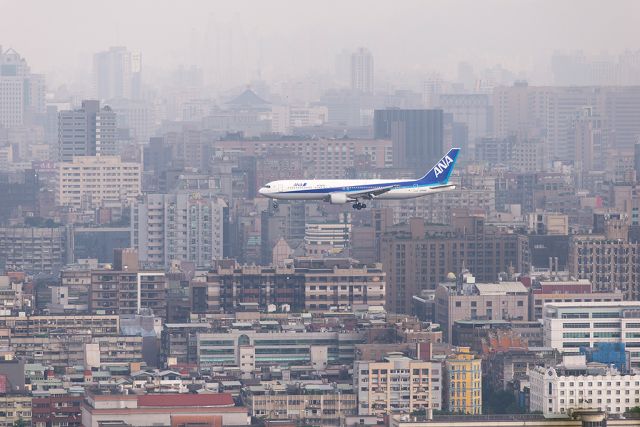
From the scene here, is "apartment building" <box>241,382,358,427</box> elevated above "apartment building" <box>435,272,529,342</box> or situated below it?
below

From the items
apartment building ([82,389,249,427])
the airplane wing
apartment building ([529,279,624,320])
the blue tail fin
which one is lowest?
apartment building ([82,389,249,427])

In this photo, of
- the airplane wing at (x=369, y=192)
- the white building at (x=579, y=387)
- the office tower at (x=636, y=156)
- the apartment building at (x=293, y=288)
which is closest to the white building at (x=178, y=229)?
the office tower at (x=636, y=156)

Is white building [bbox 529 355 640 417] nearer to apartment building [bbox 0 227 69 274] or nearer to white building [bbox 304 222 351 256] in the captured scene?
white building [bbox 304 222 351 256]

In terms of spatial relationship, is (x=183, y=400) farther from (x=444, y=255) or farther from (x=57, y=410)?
(x=444, y=255)

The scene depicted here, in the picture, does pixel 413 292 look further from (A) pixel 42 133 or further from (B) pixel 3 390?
(A) pixel 42 133

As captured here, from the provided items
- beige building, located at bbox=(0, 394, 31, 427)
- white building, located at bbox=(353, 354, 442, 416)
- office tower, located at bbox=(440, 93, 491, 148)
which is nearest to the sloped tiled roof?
beige building, located at bbox=(0, 394, 31, 427)

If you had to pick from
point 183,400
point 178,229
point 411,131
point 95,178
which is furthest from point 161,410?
point 411,131

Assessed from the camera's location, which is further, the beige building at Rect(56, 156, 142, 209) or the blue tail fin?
the beige building at Rect(56, 156, 142, 209)
